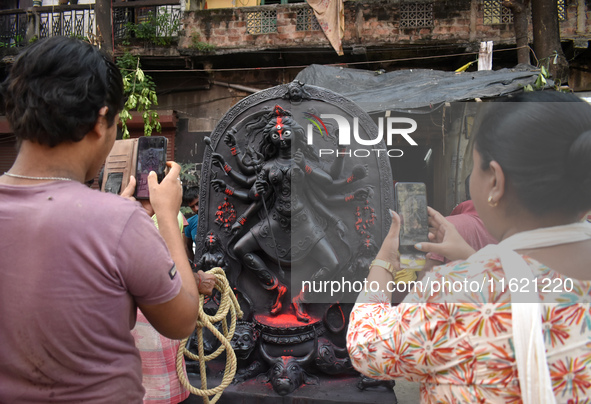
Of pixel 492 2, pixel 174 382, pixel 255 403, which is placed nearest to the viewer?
pixel 174 382

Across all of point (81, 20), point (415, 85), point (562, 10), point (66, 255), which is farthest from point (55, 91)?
point (81, 20)

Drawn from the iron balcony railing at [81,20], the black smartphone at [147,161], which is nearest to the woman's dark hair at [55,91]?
the black smartphone at [147,161]

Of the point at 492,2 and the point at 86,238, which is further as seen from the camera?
the point at 492,2

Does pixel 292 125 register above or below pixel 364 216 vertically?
above

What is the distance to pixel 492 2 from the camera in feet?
30.6

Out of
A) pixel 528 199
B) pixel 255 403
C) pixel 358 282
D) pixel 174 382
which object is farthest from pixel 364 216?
pixel 528 199

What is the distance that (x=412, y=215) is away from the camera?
2.02 m

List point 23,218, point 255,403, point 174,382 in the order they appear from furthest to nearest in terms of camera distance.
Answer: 1. point 255,403
2. point 174,382
3. point 23,218

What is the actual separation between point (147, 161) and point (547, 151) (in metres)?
1.62

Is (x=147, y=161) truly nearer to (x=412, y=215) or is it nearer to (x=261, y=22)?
(x=412, y=215)

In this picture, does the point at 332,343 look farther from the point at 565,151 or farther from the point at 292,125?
the point at 565,151

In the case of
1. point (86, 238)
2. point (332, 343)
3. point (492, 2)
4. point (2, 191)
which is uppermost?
point (492, 2)

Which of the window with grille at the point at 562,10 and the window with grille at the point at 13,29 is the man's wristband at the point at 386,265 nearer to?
the window with grille at the point at 562,10

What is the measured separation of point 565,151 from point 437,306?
0.50 metres
